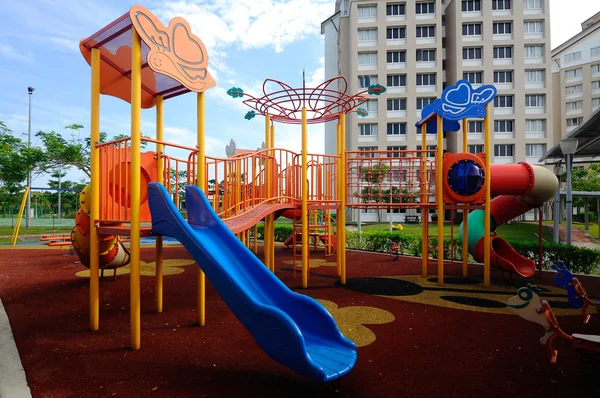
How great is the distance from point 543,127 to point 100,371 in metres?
41.4

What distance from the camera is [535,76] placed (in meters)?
33.8

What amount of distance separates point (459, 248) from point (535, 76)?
32.7 metres

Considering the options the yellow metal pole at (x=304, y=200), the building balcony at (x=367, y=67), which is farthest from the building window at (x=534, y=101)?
the yellow metal pole at (x=304, y=200)

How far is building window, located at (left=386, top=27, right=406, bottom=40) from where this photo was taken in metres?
34.8

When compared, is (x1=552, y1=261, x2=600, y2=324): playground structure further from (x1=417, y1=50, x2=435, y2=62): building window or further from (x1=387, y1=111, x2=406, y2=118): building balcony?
(x1=417, y1=50, x2=435, y2=62): building window

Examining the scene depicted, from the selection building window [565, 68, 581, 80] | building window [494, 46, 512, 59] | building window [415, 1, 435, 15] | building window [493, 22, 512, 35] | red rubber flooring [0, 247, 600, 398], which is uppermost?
building window [415, 1, 435, 15]

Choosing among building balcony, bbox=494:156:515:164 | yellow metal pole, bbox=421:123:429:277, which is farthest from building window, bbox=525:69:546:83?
yellow metal pole, bbox=421:123:429:277

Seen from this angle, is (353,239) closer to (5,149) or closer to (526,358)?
(526,358)

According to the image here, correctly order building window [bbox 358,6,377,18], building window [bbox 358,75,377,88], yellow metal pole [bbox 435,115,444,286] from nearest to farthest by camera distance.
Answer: yellow metal pole [bbox 435,115,444,286]
building window [bbox 358,75,377,88]
building window [bbox 358,6,377,18]

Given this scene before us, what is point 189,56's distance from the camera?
170 inches

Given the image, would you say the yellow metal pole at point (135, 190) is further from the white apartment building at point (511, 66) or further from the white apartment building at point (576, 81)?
the white apartment building at point (576, 81)

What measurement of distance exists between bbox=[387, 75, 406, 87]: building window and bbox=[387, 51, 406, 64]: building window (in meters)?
1.55

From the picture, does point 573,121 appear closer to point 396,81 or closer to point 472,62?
point 472,62

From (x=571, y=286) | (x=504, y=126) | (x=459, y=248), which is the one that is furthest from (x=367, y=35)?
(x=571, y=286)
